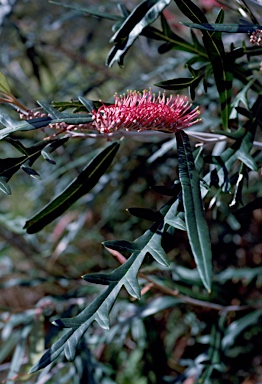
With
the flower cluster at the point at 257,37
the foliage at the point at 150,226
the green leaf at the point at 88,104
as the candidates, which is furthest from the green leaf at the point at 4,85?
the flower cluster at the point at 257,37

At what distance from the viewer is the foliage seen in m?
0.70

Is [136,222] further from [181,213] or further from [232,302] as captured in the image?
[181,213]

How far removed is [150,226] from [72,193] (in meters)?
0.15

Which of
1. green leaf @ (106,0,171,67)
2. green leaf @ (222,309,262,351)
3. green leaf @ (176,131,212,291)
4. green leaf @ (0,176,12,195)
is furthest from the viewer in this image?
green leaf @ (222,309,262,351)

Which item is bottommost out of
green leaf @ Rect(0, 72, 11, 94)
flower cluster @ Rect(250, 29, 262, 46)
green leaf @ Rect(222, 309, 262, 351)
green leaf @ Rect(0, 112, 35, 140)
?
green leaf @ Rect(222, 309, 262, 351)

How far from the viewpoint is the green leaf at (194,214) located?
542 millimetres

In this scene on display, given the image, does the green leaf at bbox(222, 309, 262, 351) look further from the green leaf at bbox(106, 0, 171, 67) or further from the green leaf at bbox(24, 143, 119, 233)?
the green leaf at bbox(106, 0, 171, 67)

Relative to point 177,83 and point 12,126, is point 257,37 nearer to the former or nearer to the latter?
point 177,83

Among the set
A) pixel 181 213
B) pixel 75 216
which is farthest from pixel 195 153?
pixel 75 216

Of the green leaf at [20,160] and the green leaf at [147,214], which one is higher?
the green leaf at [20,160]

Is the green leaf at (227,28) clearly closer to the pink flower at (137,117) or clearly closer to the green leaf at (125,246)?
the pink flower at (137,117)

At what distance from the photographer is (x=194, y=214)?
1.98ft

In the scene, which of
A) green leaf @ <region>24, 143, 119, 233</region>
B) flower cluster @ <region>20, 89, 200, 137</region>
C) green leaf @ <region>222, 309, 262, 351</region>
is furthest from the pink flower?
green leaf @ <region>222, 309, 262, 351</region>

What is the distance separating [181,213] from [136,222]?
0.91 metres
